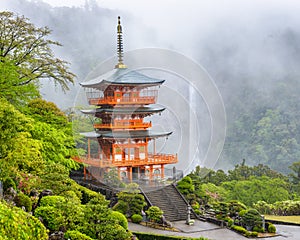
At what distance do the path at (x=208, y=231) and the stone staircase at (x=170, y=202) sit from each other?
585mm

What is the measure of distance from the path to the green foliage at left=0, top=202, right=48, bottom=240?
864 cm

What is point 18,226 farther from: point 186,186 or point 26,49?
point 26,49

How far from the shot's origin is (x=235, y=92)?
7131 centimetres

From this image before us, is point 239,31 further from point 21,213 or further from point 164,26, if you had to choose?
point 21,213

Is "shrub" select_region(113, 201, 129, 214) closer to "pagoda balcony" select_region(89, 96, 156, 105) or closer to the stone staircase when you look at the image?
the stone staircase

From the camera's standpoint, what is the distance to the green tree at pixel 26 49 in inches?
784

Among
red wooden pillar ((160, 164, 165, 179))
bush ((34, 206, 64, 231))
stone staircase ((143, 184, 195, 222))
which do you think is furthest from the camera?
red wooden pillar ((160, 164, 165, 179))

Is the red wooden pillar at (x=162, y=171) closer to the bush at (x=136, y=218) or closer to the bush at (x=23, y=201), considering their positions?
the bush at (x=136, y=218)

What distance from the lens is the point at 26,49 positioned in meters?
21.0

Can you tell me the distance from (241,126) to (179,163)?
146ft

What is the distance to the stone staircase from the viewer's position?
18.3 m

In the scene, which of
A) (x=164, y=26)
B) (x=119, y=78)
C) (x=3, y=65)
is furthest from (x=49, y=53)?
(x=164, y=26)

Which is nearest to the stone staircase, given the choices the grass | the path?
the path

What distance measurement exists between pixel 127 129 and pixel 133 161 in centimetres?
161
